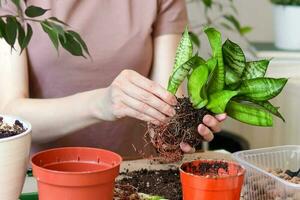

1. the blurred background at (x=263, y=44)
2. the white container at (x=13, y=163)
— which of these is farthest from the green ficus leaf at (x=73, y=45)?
the blurred background at (x=263, y=44)

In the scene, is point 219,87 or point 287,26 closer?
point 219,87

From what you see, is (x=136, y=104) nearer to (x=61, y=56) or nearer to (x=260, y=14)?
(x=61, y=56)

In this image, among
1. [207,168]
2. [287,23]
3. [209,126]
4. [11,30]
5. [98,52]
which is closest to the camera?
[11,30]

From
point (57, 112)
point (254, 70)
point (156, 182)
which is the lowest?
point (156, 182)

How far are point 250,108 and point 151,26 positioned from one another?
1.39 feet

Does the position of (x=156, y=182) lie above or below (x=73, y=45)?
below

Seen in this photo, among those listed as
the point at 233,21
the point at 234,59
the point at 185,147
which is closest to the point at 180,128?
the point at 185,147

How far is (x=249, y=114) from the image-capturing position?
90cm

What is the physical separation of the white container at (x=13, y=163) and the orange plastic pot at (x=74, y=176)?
0.06 ft

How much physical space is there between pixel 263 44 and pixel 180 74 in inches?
54.3

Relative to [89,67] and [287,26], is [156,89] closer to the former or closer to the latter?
[89,67]

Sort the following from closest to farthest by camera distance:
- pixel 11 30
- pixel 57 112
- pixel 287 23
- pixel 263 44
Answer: pixel 11 30
pixel 57 112
pixel 287 23
pixel 263 44

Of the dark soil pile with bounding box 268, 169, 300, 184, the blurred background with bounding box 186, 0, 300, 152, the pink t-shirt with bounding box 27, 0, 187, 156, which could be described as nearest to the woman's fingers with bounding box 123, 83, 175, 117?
the dark soil pile with bounding box 268, 169, 300, 184

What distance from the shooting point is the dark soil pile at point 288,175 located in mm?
907
